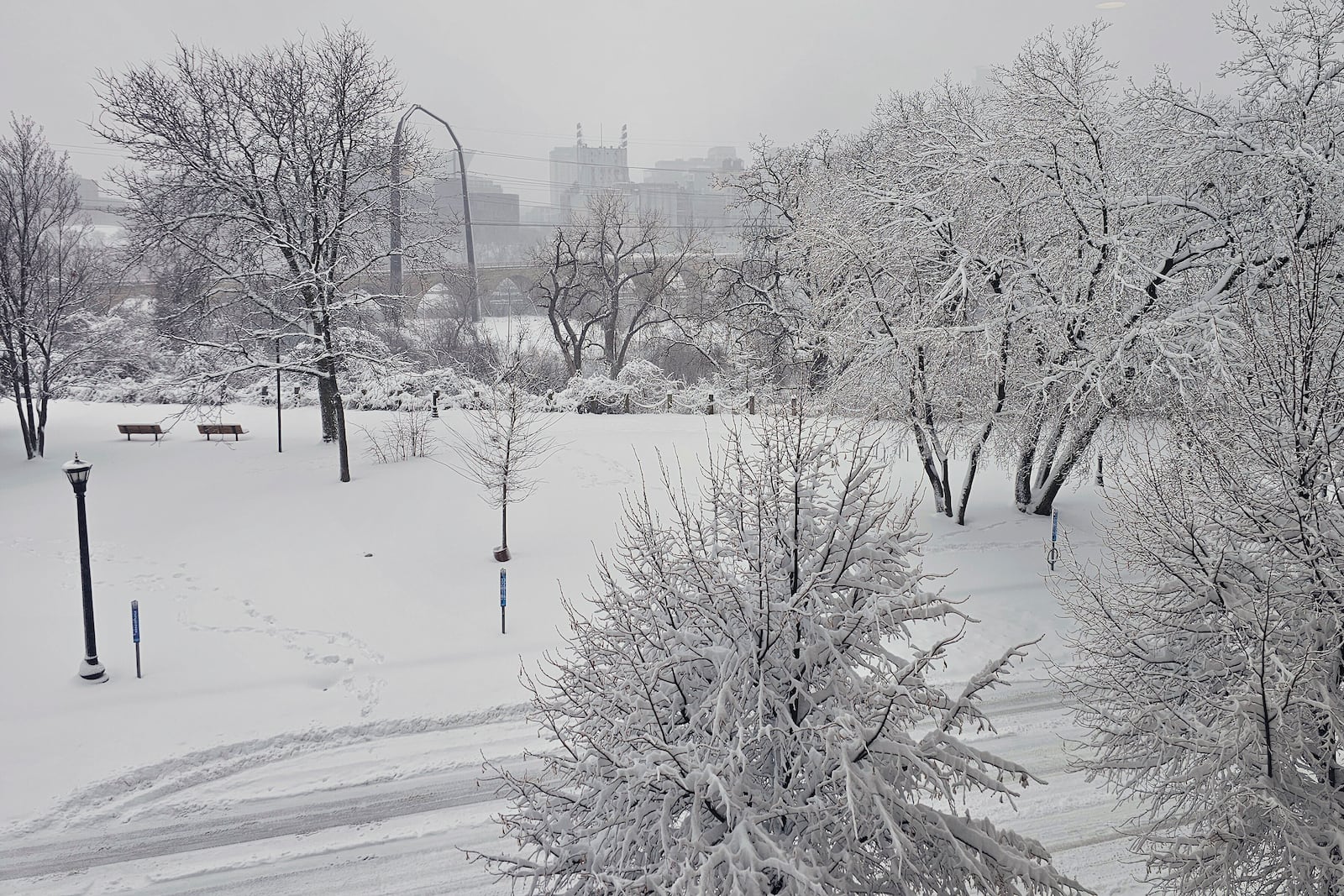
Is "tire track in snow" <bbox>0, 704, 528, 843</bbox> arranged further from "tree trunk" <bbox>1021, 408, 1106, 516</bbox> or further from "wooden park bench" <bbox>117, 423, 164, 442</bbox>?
"wooden park bench" <bbox>117, 423, 164, 442</bbox>

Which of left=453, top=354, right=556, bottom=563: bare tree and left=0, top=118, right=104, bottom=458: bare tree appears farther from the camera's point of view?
left=0, top=118, right=104, bottom=458: bare tree

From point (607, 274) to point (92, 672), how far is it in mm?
27324

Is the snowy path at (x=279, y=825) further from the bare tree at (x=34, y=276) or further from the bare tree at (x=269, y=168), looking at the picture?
the bare tree at (x=34, y=276)

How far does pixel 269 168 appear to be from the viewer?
1836 centimetres

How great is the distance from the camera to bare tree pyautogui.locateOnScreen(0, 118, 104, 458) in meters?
19.2

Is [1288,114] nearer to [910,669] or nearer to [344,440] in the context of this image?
[910,669]

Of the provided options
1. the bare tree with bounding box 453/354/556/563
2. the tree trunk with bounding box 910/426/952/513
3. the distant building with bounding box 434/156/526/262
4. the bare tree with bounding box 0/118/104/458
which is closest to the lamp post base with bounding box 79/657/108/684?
the bare tree with bounding box 453/354/556/563

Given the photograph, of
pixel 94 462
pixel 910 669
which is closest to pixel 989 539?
pixel 910 669

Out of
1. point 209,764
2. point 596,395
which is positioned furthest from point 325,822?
point 596,395

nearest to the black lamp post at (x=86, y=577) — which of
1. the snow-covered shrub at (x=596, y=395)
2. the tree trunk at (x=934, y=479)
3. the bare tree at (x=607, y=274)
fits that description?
the tree trunk at (x=934, y=479)

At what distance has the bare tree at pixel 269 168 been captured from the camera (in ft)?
56.0

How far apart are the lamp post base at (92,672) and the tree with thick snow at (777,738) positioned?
7.72 metres

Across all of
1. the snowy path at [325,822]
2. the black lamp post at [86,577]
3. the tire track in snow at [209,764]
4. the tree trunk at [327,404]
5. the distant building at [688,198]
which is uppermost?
the distant building at [688,198]

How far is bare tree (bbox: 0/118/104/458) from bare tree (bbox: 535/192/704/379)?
15.7 m
